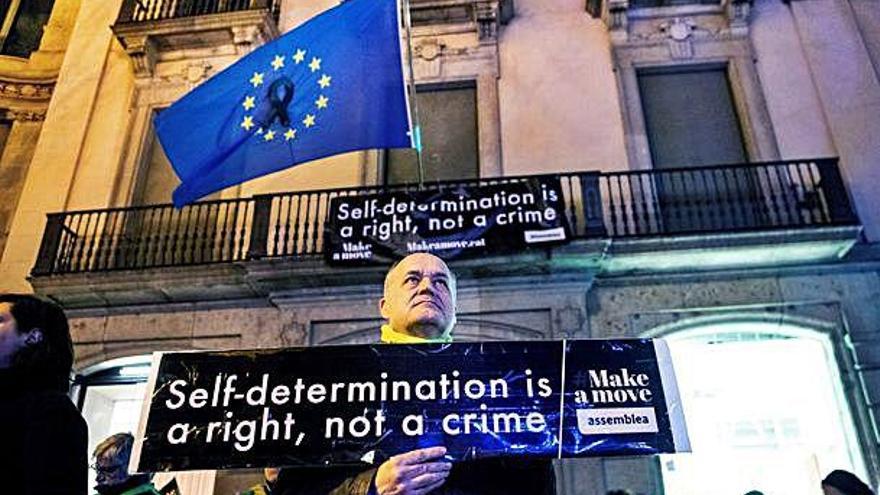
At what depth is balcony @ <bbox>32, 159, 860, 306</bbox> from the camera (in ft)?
27.8

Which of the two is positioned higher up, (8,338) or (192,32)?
(192,32)

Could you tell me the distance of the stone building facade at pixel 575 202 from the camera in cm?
827

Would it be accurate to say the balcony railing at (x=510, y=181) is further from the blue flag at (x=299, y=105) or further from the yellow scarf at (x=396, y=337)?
the yellow scarf at (x=396, y=337)

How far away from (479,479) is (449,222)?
692 cm

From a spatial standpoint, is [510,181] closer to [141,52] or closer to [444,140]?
[444,140]

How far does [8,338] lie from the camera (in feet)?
6.91

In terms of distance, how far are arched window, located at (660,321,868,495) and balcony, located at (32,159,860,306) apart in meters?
1.07

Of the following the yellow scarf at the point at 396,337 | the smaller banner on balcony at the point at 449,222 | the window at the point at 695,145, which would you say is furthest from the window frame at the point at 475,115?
the yellow scarf at the point at 396,337

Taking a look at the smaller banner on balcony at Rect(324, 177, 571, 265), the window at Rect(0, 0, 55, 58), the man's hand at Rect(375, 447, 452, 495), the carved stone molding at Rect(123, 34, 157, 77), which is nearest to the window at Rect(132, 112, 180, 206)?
the carved stone molding at Rect(123, 34, 157, 77)

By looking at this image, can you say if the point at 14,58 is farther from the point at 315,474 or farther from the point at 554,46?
the point at 315,474

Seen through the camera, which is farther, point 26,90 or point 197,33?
point 26,90

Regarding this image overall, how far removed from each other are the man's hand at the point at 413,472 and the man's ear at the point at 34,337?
120cm

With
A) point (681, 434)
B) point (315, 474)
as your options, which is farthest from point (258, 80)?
point (681, 434)

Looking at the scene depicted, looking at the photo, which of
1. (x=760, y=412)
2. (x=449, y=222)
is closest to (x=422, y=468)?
(x=449, y=222)
